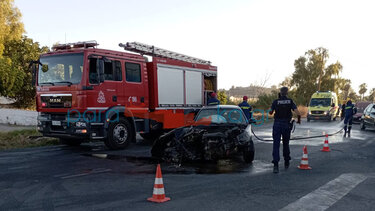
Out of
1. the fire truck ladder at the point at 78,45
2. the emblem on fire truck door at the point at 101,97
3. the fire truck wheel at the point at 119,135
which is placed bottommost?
the fire truck wheel at the point at 119,135

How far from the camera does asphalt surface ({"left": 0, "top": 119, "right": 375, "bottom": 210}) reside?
192 inches

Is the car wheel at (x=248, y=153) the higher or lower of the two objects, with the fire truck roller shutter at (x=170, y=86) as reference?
lower

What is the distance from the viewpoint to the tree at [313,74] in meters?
55.4

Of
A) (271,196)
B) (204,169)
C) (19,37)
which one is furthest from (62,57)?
(19,37)

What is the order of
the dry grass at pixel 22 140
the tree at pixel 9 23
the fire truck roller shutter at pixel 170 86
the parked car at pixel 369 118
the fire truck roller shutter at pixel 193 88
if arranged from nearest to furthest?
the dry grass at pixel 22 140
the fire truck roller shutter at pixel 170 86
the fire truck roller shutter at pixel 193 88
the parked car at pixel 369 118
the tree at pixel 9 23

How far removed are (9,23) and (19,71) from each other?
5.93 m

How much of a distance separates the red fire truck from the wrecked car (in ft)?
8.37

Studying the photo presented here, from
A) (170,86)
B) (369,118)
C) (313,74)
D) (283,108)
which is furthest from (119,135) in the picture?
(313,74)

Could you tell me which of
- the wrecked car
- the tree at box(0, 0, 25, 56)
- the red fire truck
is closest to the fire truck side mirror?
the red fire truck

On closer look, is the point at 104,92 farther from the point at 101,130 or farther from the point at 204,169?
the point at 204,169

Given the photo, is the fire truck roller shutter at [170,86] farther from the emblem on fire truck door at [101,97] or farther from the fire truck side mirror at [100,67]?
the fire truck side mirror at [100,67]

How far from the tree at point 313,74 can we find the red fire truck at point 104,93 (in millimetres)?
46812

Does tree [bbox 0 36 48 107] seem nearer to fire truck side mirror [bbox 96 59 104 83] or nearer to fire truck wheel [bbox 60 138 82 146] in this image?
fire truck wheel [bbox 60 138 82 146]

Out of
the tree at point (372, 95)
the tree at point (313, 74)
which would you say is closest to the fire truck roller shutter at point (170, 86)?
the tree at point (313, 74)
